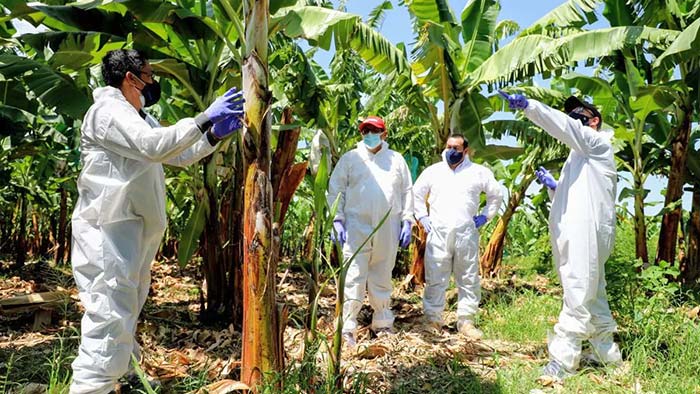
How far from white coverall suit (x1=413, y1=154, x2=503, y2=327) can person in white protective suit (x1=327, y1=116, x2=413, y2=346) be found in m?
0.43

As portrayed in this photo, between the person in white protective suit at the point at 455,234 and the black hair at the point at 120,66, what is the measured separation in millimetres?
2887

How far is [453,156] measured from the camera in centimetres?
507

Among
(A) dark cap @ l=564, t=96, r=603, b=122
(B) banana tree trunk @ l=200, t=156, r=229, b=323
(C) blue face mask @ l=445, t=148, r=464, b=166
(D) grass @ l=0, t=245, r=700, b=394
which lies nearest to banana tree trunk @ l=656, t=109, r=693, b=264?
(D) grass @ l=0, t=245, r=700, b=394

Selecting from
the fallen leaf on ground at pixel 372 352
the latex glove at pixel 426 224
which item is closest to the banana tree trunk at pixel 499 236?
the latex glove at pixel 426 224

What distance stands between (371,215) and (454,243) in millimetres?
979

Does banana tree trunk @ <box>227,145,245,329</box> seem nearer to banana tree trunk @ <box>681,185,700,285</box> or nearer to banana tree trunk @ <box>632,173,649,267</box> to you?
banana tree trunk @ <box>632,173,649,267</box>

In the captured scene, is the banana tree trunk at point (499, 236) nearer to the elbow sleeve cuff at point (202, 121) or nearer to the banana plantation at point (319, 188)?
the banana plantation at point (319, 188)

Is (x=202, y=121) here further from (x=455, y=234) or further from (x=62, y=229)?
(x=62, y=229)

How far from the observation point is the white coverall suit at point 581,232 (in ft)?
11.3

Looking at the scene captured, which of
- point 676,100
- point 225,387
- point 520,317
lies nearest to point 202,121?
point 225,387

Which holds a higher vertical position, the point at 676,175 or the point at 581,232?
the point at 676,175

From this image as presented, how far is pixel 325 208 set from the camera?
285 centimetres

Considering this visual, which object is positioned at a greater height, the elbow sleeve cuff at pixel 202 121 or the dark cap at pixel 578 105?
the dark cap at pixel 578 105

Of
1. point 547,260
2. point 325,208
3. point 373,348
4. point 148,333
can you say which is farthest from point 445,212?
point 547,260
